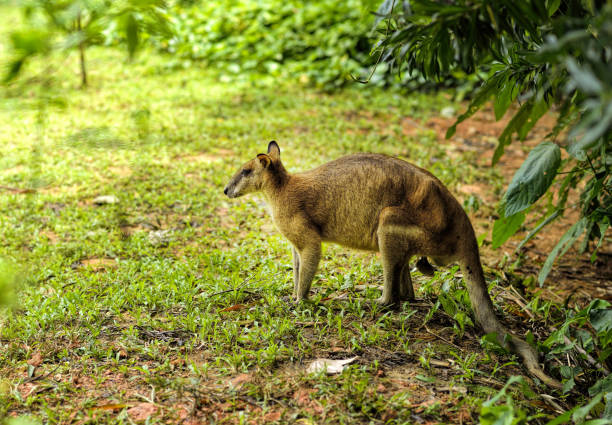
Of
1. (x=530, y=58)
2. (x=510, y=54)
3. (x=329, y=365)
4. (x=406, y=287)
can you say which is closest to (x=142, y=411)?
(x=329, y=365)

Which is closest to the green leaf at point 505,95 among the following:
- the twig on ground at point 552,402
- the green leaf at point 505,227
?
the green leaf at point 505,227

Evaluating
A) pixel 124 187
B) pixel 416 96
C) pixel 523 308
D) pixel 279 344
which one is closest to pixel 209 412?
pixel 279 344

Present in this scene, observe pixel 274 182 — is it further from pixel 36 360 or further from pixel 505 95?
pixel 36 360

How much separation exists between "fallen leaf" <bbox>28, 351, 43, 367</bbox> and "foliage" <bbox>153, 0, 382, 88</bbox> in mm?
7579

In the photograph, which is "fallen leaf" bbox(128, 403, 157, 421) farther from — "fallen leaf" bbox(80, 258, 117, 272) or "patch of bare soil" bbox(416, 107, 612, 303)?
"patch of bare soil" bbox(416, 107, 612, 303)

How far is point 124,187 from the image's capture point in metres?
6.25

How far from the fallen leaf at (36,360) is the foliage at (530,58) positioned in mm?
2791

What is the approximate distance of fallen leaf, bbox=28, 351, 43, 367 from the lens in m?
3.39

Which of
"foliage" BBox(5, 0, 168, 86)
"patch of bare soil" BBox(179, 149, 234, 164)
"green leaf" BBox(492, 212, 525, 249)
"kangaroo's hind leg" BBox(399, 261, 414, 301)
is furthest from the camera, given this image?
"patch of bare soil" BBox(179, 149, 234, 164)

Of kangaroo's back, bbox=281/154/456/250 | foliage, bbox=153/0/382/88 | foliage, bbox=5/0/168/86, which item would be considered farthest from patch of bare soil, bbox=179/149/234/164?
foliage, bbox=5/0/168/86

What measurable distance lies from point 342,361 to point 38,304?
235cm

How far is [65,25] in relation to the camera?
132 centimetres

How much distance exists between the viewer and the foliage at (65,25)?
115 centimetres

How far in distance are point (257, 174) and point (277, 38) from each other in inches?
286
